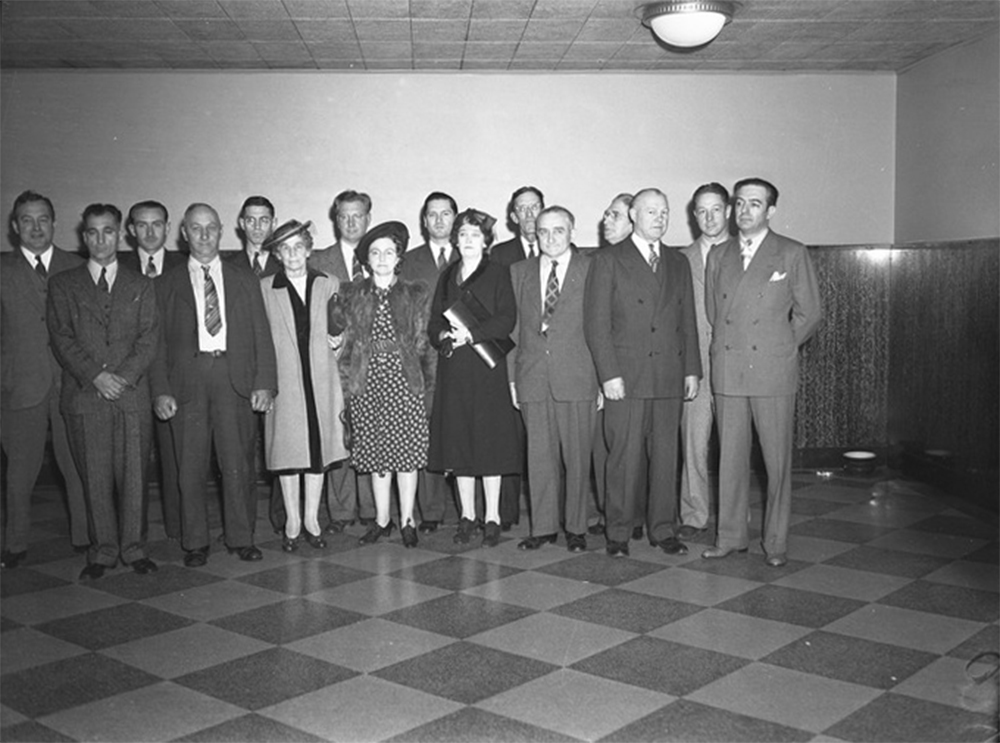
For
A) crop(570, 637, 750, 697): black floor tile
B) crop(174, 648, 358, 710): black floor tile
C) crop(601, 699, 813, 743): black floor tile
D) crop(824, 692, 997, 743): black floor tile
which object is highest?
crop(174, 648, 358, 710): black floor tile

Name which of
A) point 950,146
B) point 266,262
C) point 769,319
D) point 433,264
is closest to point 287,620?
point 433,264

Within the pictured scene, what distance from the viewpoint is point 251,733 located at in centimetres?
368

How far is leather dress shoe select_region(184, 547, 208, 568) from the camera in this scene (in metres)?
5.80

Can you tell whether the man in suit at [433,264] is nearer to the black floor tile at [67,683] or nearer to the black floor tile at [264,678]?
the black floor tile at [264,678]

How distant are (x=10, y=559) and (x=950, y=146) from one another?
247 inches

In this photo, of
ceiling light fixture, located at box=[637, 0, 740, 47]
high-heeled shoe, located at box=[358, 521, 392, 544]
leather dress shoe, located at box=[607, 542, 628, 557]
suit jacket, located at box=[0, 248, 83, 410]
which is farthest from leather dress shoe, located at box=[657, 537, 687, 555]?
suit jacket, located at box=[0, 248, 83, 410]

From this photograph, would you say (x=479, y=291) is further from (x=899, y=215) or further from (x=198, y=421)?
(x=899, y=215)

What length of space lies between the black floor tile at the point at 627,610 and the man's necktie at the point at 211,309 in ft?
7.10

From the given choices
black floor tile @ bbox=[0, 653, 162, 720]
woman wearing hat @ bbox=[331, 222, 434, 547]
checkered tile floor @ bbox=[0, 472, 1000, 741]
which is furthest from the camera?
woman wearing hat @ bbox=[331, 222, 434, 547]

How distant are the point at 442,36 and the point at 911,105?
3480mm

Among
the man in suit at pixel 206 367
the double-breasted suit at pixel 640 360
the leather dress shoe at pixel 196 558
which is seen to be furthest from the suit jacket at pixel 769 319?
the leather dress shoe at pixel 196 558

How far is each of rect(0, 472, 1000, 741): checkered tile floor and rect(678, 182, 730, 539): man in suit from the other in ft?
0.70

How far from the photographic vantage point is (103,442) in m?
5.58

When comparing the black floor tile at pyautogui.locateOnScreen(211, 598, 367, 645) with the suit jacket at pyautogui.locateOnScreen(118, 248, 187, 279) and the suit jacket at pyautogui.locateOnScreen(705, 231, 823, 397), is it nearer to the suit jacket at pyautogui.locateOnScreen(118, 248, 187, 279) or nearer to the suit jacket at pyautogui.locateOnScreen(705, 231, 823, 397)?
the suit jacket at pyautogui.locateOnScreen(705, 231, 823, 397)
